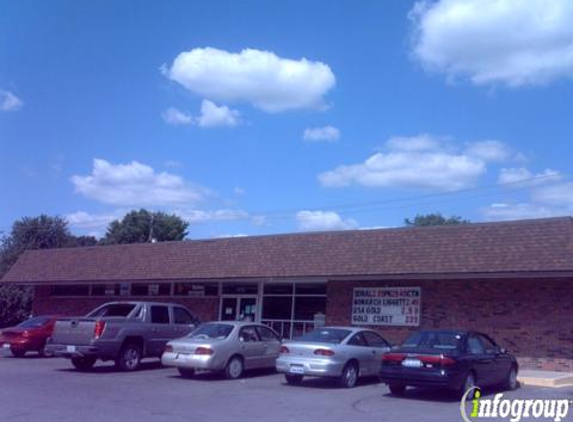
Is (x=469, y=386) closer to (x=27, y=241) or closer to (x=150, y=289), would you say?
(x=150, y=289)

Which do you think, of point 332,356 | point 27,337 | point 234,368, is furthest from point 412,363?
point 27,337

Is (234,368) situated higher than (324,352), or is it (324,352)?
(324,352)

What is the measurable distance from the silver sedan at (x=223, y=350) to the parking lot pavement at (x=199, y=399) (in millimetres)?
349

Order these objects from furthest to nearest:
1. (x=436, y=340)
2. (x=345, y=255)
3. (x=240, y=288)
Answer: (x=240, y=288) → (x=345, y=255) → (x=436, y=340)

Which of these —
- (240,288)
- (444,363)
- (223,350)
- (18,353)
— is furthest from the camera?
(240,288)

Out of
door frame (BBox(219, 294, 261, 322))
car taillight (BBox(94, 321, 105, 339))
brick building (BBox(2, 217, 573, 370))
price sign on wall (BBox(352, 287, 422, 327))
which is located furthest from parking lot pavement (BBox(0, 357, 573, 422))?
door frame (BBox(219, 294, 261, 322))

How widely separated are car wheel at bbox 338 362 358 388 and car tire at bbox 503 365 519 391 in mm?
3300

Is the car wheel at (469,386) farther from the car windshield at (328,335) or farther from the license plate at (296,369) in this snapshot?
the license plate at (296,369)

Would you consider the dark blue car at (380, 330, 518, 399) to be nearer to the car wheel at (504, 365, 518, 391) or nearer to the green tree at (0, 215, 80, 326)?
the car wheel at (504, 365, 518, 391)

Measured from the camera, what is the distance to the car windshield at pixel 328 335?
1689cm

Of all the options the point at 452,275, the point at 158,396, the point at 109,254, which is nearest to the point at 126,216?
the point at 109,254

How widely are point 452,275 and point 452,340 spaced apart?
714cm

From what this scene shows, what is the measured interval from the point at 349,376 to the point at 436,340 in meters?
2.48

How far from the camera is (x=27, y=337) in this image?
23.0 meters
